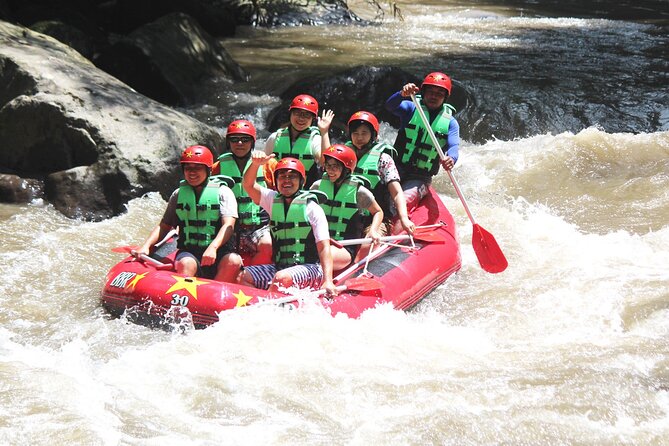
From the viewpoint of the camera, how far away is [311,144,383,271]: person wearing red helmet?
5.77 metres

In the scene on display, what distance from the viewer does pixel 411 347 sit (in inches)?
206

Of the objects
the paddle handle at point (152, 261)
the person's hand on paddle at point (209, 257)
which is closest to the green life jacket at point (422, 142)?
the person's hand on paddle at point (209, 257)

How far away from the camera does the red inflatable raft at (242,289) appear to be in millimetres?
5227

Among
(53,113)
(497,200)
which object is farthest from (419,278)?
(53,113)

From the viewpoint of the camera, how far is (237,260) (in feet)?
18.2

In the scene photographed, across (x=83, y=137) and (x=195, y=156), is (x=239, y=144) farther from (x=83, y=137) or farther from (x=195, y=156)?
(x=83, y=137)

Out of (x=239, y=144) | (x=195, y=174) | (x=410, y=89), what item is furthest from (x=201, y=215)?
(x=410, y=89)

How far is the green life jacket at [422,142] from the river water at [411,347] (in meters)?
0.77

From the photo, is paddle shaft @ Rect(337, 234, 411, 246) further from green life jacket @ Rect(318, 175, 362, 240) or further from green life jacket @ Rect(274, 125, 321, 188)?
green life jacket @ Rect(274, 125, 321, 188)

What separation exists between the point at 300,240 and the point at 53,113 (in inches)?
131

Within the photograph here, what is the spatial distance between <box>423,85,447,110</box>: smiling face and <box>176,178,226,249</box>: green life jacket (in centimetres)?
222

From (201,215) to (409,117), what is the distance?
2350 millimetres

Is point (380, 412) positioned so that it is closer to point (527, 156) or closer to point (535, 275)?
point (535, 275)

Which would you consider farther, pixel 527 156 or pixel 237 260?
pixel 527 156
